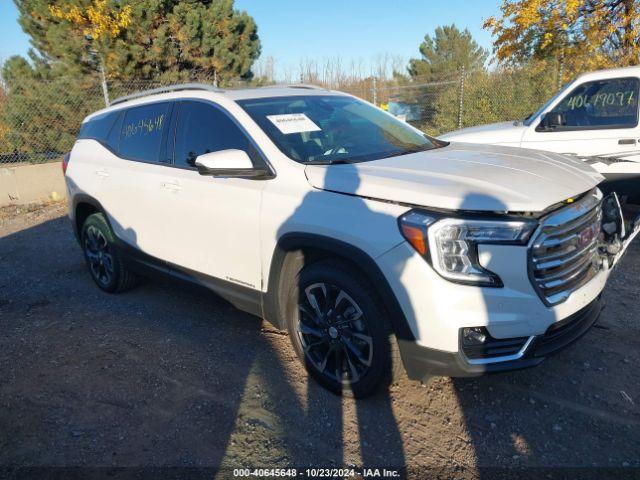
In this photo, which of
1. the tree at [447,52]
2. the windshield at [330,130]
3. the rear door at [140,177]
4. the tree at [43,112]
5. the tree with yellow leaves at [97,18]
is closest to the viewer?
the windshield at [330,130]

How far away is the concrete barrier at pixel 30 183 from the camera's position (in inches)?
395

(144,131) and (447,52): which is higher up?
(447,52)

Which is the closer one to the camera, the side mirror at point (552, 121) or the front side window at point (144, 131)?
the front side window at point (144, 131)

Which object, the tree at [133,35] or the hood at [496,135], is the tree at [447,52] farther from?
the hood at [496,135]

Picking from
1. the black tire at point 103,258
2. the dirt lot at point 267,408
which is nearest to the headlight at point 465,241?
the dirt lot at point 267,408

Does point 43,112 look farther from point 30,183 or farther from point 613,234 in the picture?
point 613,234

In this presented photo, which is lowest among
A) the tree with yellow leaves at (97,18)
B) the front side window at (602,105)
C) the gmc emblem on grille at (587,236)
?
the gmc emblem on grille at (587,236)

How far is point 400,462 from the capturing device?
2521 millimetres

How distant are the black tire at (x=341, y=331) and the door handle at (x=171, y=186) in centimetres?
126

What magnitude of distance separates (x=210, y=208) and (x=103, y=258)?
207cm

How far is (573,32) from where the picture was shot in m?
10.2

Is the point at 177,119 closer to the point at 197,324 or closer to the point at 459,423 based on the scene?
the point at 197,324

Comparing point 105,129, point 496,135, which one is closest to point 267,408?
point 105,129

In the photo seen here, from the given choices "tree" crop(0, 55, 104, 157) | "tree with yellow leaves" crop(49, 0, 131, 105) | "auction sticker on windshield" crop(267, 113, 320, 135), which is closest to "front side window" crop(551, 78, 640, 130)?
"auction sticker on windshield" crop(267, 113, 320, 135)
